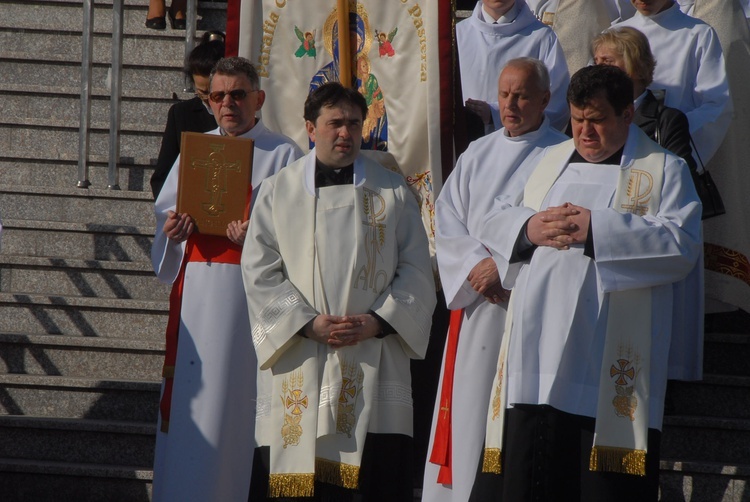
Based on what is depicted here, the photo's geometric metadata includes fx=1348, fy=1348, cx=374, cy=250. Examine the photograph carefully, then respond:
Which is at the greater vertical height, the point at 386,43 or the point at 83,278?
the point at 386,43

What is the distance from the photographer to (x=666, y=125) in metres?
6.59

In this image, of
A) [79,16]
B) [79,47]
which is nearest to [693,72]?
[79,47]

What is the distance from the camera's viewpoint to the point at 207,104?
7.23m

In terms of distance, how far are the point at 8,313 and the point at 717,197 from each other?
4133 millimetres

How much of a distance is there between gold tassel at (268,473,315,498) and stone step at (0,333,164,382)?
2.07 m

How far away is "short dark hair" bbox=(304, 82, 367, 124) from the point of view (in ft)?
19.9

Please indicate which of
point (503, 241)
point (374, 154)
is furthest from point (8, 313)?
point (503, 241)

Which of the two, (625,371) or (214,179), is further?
(214,179)

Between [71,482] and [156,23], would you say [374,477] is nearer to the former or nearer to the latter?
[71,482]

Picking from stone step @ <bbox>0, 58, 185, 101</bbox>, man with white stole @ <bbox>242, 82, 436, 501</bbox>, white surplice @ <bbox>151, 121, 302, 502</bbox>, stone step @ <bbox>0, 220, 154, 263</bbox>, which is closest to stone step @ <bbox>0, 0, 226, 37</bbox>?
stone step @ <bbox>0, 58, 185, 101</bbox>

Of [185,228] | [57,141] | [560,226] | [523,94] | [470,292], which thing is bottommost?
[470,292]

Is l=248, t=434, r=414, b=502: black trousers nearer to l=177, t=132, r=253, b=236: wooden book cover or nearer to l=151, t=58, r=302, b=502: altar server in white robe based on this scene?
l=151, t=58, r=302, b=502: altar server in white robe

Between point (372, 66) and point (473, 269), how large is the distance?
1.41 meters

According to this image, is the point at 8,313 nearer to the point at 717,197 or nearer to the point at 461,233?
the point at 461,233
